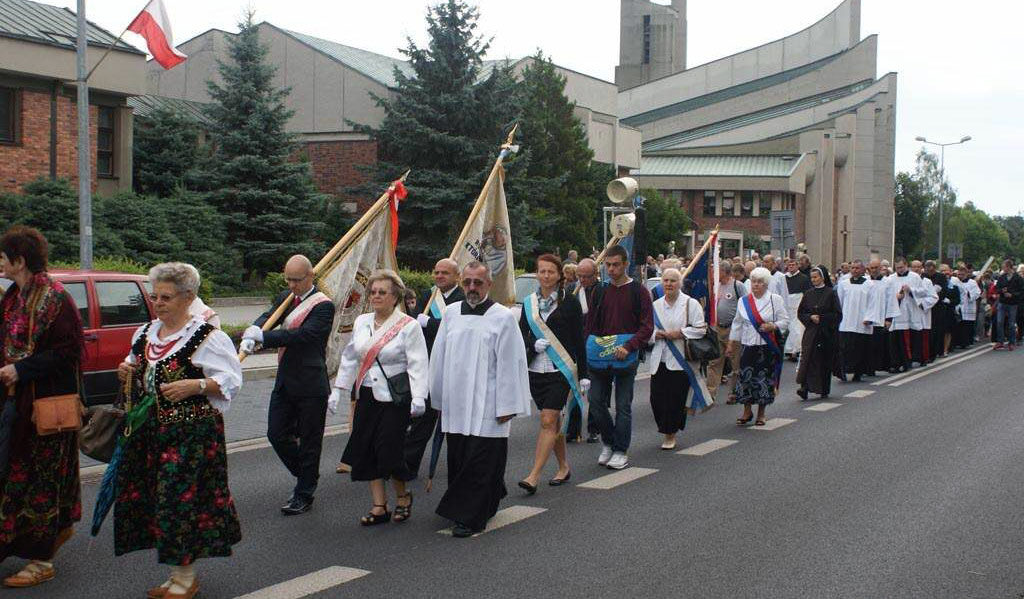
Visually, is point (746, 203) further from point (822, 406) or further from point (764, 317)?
point (764, 317)

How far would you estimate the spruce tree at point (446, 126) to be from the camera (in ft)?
106

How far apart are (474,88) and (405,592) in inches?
1101

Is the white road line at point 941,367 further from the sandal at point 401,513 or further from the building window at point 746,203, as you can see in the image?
the building window at point 746,203

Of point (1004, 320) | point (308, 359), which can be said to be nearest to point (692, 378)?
point (308, 359)

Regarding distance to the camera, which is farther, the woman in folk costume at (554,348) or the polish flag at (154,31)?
the polish flag at (154,31)

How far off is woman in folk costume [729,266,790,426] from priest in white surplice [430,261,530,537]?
520 centimetres

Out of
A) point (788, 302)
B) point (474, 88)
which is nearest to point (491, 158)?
point (474, 88)

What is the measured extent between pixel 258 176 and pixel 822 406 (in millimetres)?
20419

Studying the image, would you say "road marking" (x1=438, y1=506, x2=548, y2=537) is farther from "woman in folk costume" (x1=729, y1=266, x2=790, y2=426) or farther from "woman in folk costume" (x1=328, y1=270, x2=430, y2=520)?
"woman in folk costume" (x1=729, y1=266, x2=790, y2=426)

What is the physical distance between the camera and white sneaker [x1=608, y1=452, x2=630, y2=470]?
30.4 ft

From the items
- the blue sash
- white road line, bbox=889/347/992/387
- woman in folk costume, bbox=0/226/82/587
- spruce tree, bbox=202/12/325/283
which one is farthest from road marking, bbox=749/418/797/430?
spruce tree, bbox=202/12/325/283

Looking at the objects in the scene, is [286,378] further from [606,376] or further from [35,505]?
[606,376]

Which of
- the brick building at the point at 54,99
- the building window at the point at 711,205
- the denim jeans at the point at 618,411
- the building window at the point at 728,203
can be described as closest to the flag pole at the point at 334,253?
the denim jeans at the point at 618,411

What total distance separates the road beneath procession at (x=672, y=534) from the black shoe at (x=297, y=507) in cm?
8
